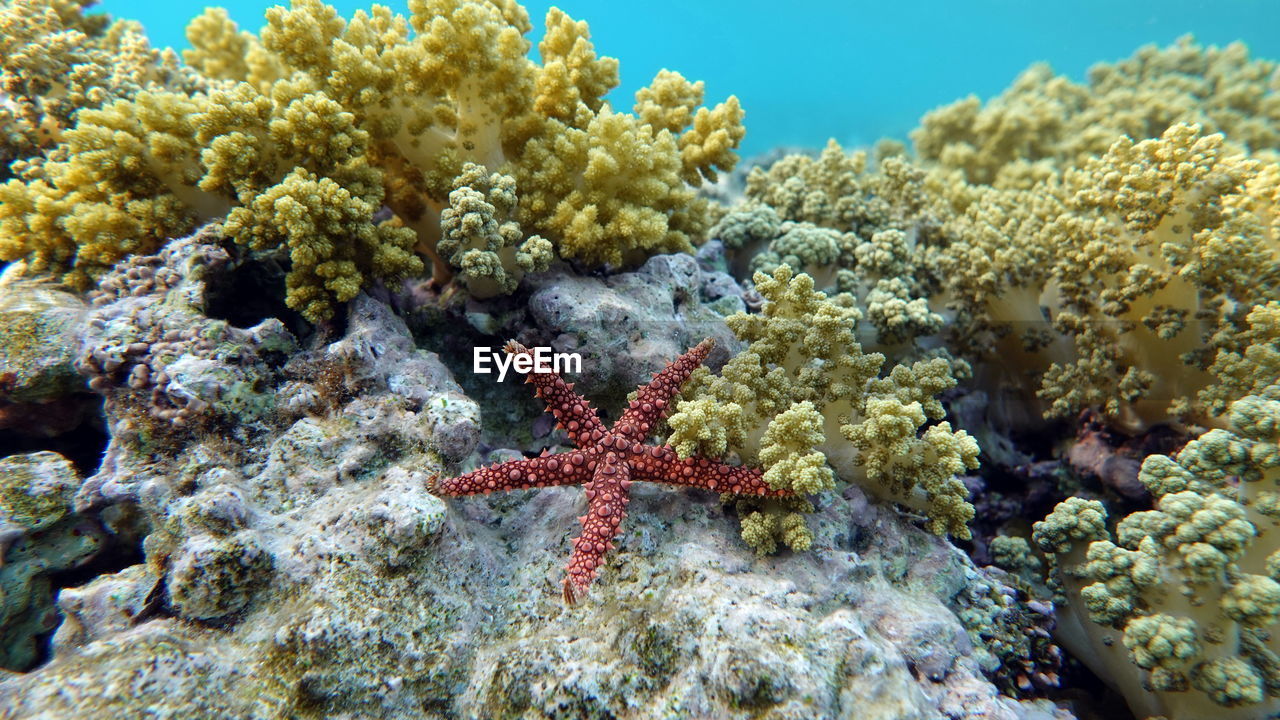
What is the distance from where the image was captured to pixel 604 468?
2.88m

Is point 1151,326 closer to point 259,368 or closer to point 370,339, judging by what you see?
A: point 370,339

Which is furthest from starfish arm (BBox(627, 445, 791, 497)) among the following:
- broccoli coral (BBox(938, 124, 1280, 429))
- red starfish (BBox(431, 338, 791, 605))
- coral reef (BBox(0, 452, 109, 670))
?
coral reef (BBox(0, 452, 109, 670))

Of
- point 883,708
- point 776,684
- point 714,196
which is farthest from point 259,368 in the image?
point 714,196

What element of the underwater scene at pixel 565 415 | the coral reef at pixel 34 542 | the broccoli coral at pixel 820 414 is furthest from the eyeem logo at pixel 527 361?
the coral reef at pixel 34 542

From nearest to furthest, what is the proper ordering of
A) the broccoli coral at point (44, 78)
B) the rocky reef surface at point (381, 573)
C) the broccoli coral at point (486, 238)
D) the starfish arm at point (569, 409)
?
1. the rocky reef surface at point (381, 573)
2. the starfish arm at point (569, 409)
3. the broccoli coral at point (486, 238)
4. the broccoli coral at point (44, 78)

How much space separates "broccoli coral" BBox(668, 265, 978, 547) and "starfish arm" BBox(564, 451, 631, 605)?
0.36 metres

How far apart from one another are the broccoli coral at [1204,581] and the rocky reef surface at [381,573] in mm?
512

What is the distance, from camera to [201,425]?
2.95m

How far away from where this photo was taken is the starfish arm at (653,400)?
121 inches

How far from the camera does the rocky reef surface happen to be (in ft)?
7.61

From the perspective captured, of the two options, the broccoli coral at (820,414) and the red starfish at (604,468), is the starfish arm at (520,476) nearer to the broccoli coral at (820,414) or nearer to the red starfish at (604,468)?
the red starfish at (604,468)

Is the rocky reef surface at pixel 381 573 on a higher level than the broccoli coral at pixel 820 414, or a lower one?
lower

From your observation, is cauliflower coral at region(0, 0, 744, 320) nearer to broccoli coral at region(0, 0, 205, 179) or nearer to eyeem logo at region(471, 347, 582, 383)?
eyeem logo at region(471, 347, 582, 383)

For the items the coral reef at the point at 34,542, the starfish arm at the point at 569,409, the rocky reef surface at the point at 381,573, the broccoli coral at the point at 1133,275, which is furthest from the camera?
the broccoli coral at the point at 1133,275
